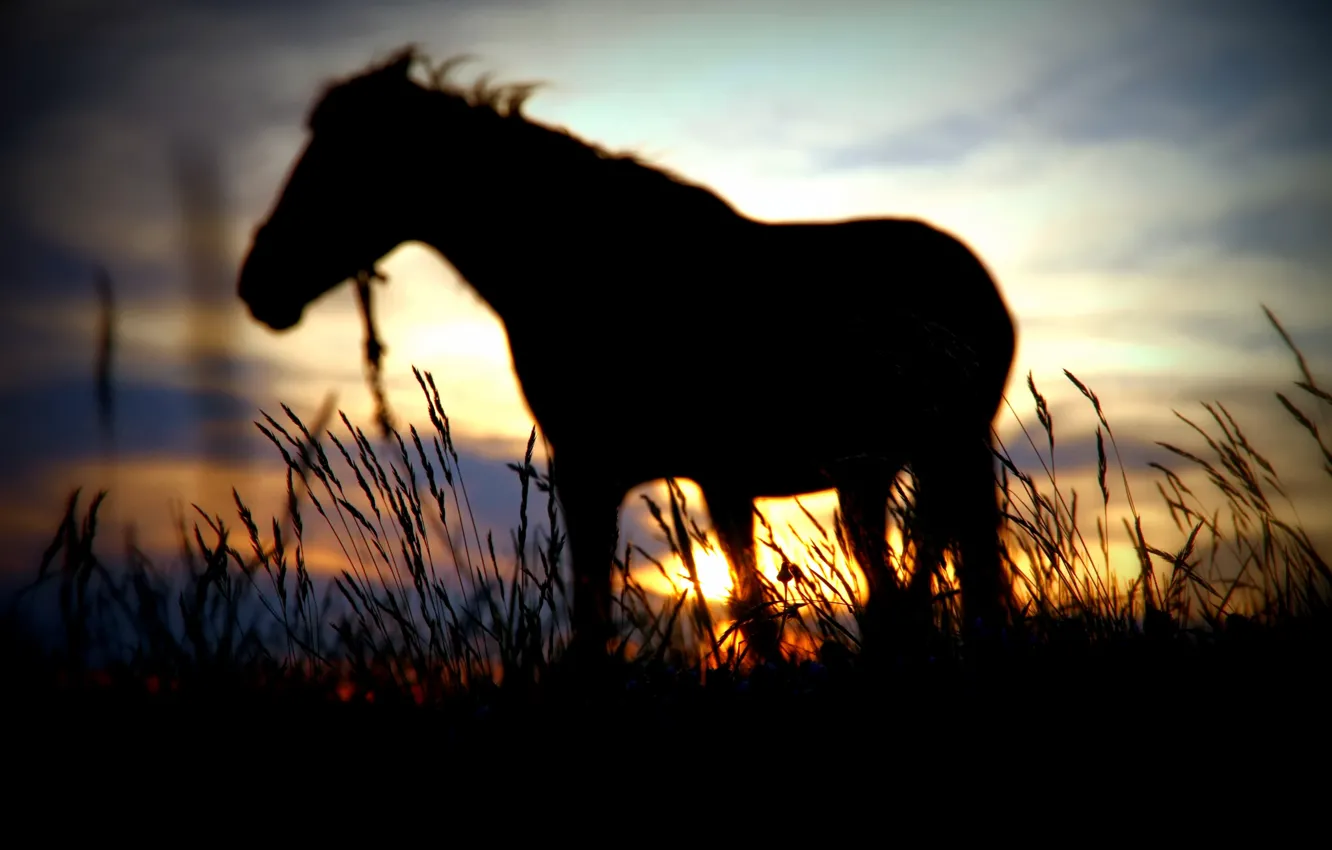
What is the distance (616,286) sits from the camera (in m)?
4.68

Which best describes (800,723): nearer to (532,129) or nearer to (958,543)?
(958,543)

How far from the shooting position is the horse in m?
4.59

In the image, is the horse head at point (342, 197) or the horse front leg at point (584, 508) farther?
the horse head at point (342, 197)

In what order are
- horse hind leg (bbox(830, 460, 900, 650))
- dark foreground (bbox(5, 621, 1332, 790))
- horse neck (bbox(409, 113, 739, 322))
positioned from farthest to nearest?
1. horse neck (bbox(409, 113, 739, 322))
2. horse hind leg (bbox(830, 460, 900, 650))
3. dark foreground (bbox(5, 621, 1332, 790))

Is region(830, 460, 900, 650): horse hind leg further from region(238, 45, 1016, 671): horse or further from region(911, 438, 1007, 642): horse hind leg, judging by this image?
region(238, 45, 1016, 671): horse

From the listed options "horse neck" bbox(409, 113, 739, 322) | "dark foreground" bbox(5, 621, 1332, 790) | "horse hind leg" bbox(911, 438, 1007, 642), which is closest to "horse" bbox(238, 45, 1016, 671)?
"horse neck" bbox(409, 113, 739, 322)

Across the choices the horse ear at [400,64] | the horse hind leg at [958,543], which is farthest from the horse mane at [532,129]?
the horse hind leg at [958,543]

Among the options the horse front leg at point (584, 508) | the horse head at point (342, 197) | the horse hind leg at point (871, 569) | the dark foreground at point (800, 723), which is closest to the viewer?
the dark foreground at point (800, 723)

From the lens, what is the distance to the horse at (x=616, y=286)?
4.59 metres

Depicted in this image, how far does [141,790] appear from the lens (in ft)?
5.51

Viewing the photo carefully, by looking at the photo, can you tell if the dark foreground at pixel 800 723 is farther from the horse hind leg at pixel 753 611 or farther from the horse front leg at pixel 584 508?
the horse front leg at pixel 584 508

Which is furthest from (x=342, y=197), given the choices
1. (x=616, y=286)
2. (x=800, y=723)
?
(x=800, y=723)

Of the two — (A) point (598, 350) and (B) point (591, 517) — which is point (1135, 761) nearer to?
(B) point (591, 517)

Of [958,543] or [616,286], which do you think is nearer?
[958,543]
